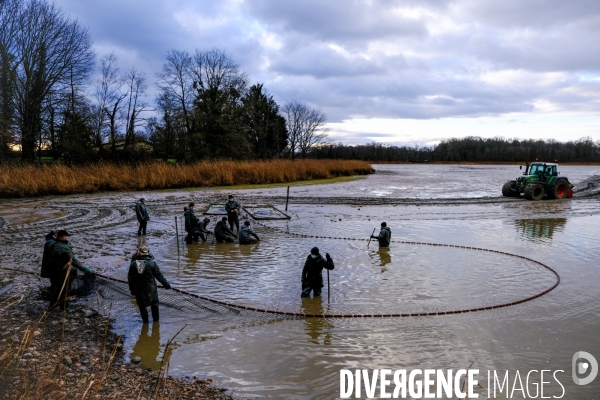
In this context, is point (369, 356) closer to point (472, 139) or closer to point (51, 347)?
point (51, 347)

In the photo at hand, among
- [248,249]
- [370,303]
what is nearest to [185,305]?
[370,303]

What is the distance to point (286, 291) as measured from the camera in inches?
399

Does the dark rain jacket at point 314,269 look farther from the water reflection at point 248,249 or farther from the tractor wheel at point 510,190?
the tractor wheel at point 510,190

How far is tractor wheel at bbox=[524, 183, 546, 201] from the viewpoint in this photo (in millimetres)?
29656

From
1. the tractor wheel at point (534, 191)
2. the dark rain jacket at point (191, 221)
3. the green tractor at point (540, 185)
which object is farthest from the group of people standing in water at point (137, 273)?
the green tractor at point (540, 185)

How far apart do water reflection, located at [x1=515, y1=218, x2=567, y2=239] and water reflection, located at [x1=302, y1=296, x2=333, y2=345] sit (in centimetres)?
1141

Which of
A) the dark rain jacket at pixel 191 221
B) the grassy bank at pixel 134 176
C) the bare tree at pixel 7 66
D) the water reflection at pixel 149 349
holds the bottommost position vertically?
the water reflection at pixel 149 349

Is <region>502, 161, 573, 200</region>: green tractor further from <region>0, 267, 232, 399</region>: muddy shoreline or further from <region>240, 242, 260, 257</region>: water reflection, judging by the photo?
<region>0, 267, 232, 399</region>: muddy shoreline

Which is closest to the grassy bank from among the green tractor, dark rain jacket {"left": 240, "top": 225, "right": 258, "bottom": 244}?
the green tractor

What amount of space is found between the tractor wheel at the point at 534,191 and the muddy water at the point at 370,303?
1097 cm

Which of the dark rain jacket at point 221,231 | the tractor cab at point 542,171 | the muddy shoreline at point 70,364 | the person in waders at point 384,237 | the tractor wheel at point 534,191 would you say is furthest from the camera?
the tractor cab at point 542,171

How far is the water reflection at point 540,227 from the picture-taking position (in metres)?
18.0

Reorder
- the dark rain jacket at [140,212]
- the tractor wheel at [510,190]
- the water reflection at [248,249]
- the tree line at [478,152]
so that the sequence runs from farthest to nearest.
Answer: the tree line at [478,152]
the tractor wheel at [510,190]
the dark rain jacket at [140,212]
the water reflection at [248,249]

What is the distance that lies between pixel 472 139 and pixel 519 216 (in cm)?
14424
